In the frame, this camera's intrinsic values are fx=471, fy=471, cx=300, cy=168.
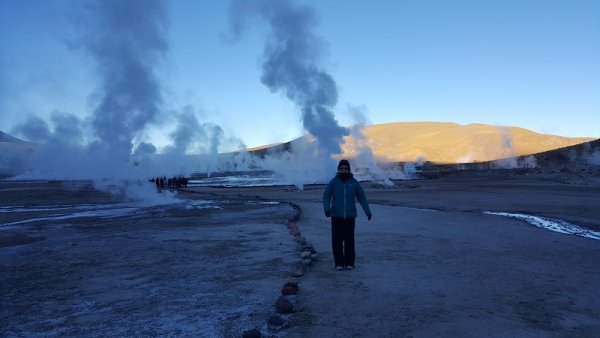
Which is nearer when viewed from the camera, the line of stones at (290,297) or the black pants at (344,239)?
the line of stones at (290,297)

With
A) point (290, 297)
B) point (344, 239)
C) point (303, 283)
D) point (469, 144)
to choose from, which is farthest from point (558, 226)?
point (469, 144)

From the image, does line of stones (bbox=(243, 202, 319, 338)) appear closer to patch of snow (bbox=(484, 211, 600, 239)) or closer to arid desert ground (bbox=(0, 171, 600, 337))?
arid desert ground (bbox=(0, 171, 600, 337))

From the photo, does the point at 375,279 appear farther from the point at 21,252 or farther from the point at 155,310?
the point at 21,252

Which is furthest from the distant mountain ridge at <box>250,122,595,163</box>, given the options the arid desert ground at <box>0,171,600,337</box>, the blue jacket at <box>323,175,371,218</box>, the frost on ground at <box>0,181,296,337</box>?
the blue jacket at <box>323,175,371,218</box>

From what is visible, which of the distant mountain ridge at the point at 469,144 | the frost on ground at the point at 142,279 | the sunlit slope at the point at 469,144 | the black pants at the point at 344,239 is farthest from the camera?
the sunlit slope at the point at 469,144

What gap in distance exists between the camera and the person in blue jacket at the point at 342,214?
25.4ft

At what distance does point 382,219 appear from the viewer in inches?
608

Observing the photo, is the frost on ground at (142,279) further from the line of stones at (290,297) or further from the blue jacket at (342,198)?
the blue jacket at (342,198)

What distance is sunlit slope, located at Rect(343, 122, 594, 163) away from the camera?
130m

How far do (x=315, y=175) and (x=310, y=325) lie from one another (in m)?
48.5

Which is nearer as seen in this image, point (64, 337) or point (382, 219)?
point (64, 337)

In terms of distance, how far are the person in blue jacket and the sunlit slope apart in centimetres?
10989

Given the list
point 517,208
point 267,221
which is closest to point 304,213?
Answer: point 267,221

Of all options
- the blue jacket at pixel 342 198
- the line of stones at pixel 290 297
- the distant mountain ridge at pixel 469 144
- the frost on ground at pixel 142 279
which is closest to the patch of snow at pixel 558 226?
the blue jacket at pixel 342 198
